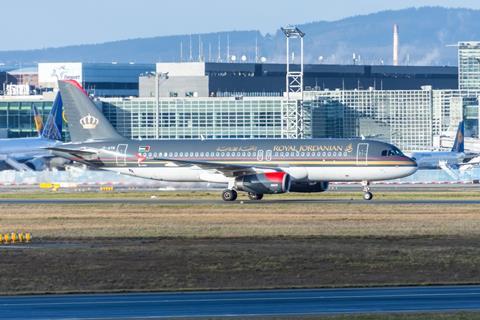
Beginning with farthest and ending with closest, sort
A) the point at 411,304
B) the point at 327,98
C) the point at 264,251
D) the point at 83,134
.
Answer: the point at 327,98
the point at 83,134
the point at 264,251
the point at 411,304

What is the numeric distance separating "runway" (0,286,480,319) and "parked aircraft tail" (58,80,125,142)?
50.6m

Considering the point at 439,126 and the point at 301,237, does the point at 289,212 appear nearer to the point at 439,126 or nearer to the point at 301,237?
the point at 301,237

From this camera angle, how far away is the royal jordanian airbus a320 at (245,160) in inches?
3078

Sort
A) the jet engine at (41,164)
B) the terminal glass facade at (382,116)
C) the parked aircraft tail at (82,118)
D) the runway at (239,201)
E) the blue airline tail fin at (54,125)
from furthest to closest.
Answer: the terminal glass facade at (382,116), the blue airline tail fin at (54,125), the jet engine at (41,164), the parked aircraft tail at (82,118), the runway at (239,201)

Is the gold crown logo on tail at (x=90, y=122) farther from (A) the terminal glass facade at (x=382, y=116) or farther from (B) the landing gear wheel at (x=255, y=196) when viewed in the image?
(A) the terminal glass facade at (x=382, y=116)

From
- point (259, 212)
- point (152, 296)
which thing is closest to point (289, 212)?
point (259, 212)

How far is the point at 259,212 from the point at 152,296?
3114 centimetres

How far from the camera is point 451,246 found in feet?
157

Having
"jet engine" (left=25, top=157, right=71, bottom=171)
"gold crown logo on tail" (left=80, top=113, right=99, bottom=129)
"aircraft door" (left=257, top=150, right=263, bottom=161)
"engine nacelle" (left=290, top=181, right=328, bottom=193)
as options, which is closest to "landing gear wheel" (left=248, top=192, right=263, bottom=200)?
"engine nacelle" (left=290, top=181, right=328, bottom=193)

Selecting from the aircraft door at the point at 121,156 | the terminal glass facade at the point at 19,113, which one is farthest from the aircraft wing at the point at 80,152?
the terminal glass facade at the point at 19,113

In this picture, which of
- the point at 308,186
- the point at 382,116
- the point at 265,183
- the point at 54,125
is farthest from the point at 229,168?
the point at 382,116

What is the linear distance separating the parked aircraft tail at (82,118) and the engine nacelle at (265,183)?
12.3 m

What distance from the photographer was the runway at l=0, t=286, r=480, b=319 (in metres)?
31.8

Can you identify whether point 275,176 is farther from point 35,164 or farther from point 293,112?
point 293,112
